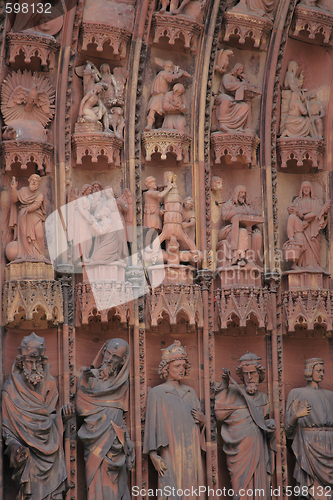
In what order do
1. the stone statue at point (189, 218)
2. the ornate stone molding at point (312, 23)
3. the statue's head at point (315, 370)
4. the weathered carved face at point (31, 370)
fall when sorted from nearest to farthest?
Result: 1. the weathered carved face at point (31, 370)
2. the statue's head at point (315, 370)
3. the stone statue at point (189, 218)
4. the ornate stone molding at point (312, 23)

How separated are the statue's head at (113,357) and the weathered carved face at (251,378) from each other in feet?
5.89

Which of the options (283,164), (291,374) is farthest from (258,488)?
(283,164)

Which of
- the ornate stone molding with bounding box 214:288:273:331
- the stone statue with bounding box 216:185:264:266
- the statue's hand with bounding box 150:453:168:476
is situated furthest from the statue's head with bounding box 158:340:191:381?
the stone statue with bounding box 216:185:264:266

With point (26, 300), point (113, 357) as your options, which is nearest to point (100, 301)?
point (113, 357)

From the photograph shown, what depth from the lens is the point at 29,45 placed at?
15500mm

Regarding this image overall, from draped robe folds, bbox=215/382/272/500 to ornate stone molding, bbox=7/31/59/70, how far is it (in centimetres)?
535

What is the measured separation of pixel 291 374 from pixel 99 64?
5396 mm

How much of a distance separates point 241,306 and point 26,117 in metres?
4.06

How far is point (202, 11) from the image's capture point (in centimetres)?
1653

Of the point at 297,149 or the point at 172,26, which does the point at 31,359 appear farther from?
the point at 172,26

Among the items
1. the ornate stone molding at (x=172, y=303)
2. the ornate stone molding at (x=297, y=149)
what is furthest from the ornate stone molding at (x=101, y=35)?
the ornate stone molding at (x=172, y=303)

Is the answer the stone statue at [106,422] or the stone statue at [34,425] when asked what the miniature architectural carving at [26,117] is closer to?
the stone statue at [34,425]

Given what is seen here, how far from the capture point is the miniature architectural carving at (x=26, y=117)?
15.4m

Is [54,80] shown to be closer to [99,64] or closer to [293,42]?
[99,64]
